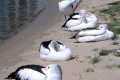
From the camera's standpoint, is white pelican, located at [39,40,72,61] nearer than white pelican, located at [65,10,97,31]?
Yes

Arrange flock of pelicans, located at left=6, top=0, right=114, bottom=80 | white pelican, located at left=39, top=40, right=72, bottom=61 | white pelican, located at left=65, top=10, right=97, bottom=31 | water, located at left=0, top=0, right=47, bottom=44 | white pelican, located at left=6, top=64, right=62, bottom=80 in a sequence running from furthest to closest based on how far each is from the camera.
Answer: water, located at left=0, top=0, right=47, bottom=44
white pelican, located at left=65, top=10, right=97, bottom=31
white pelican, located at left=39, top=40, right=72, bottom=61
flock of pelicans, located at left=6, top=0, right=114, bottom=80
white pelican, located at left=6, top=64, right=62, bottom=80

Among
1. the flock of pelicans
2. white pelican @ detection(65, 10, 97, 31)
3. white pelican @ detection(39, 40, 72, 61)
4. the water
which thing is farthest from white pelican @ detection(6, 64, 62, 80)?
the water

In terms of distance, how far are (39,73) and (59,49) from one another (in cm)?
201

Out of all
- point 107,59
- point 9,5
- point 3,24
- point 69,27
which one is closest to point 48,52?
point 107,59

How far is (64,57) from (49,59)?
35cm

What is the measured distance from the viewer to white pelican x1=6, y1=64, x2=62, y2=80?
532cm

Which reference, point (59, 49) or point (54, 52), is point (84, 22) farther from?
point (54, 52)

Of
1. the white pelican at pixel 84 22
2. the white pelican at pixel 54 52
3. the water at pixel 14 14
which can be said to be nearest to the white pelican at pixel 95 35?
the white pelican at pixel 54 52

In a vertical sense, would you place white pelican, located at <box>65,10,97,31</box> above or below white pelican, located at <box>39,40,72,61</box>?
above

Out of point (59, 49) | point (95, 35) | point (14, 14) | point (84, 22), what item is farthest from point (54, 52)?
point (14, 14)

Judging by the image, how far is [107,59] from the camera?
7270 millimetres

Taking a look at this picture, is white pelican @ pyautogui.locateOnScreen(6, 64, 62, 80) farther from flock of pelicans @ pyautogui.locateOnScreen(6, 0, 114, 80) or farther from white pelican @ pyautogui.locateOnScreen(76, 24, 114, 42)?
white pelican @ pyautogui.locateOnScreen(76, 24, 114, 42)

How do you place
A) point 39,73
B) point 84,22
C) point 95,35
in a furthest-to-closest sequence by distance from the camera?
point 84,22 < point 95,35 < point 39,73

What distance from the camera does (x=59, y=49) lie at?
302 inches
